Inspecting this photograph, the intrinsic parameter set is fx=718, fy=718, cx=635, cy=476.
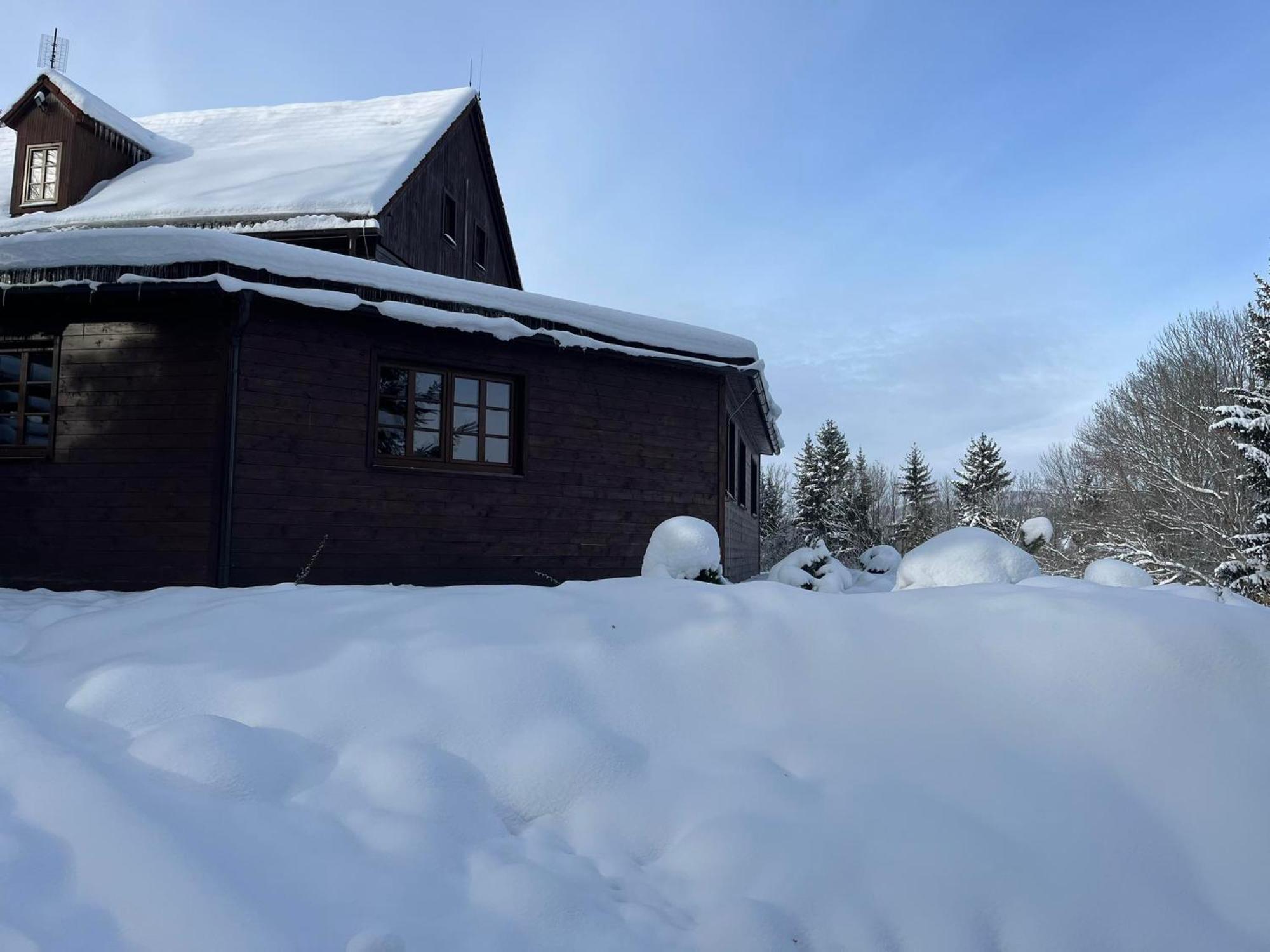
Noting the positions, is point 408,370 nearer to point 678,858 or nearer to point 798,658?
point 798,658

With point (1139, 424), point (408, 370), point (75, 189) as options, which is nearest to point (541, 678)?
Answer: point (408, 370)

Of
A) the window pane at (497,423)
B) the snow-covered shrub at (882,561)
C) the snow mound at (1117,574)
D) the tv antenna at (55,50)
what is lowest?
the snow-covered shrub at (882,561)

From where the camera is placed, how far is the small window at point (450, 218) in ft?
39.5

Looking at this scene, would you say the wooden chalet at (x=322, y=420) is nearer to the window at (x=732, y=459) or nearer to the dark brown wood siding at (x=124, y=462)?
the dark brown wood siding at (x=124, y=462)

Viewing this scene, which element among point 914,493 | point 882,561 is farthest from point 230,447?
point 914,493

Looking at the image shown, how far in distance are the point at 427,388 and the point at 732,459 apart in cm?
513

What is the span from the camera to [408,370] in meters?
6.66

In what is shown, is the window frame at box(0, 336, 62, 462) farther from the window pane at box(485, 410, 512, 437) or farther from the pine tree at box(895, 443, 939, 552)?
the pine tree at box(895, 443, 939, 552)

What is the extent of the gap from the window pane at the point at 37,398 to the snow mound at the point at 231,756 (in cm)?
564

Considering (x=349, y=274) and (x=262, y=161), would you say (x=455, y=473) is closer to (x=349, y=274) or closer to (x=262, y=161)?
(x=349, y=274)

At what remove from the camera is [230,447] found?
5891 millimetres

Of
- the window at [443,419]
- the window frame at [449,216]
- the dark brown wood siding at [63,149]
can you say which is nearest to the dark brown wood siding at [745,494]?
the window at [443,419]

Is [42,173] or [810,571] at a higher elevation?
[42,173]

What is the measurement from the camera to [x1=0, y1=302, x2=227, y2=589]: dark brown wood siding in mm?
5918
